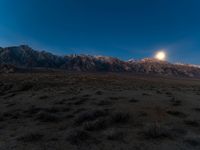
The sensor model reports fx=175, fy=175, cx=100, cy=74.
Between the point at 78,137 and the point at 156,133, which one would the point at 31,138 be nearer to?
the point at 78,137

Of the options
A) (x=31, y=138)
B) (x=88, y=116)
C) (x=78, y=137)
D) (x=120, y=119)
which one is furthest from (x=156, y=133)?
(x=31, y=138)

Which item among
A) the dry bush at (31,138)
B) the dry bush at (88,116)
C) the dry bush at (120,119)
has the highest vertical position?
the dry bush at (120,119)

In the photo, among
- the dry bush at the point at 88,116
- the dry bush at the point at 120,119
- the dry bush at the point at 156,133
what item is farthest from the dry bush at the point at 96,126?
the dry bush at the point at 156,133

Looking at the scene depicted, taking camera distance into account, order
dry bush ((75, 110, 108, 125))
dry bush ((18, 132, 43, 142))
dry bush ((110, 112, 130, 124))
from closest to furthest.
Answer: dry bush ((18, 132, 43, 142)) < dry bush ((110, 112, 130, 124)) < dry bush ((75, 110, 108, 125))

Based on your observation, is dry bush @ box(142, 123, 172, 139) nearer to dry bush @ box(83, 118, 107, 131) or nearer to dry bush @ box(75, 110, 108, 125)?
dry bush @ box(83, 118, 107, 131)

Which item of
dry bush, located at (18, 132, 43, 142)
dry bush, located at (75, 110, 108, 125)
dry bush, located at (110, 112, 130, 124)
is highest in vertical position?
dry bush, located at (110, 112, 130, 124)

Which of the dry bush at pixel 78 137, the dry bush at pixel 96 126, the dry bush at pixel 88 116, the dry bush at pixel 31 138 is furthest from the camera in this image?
the dry bush at pixel 88 116

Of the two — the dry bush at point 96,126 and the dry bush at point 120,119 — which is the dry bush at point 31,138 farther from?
the dry bush at point 120,119

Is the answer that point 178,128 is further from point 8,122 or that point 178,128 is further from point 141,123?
point 8,122

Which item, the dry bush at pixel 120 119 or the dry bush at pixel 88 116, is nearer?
the dry bush at pixel 120 119

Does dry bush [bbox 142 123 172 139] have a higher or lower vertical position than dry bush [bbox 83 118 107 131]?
higher

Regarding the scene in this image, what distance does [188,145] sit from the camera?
5645 mm

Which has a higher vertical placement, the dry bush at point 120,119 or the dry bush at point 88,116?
the dry bush at point 120,119

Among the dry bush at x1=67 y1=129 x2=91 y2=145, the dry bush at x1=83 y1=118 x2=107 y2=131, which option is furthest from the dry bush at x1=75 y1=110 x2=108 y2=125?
the dry bush at x1=67 y1=129 x2=91 y2=145
